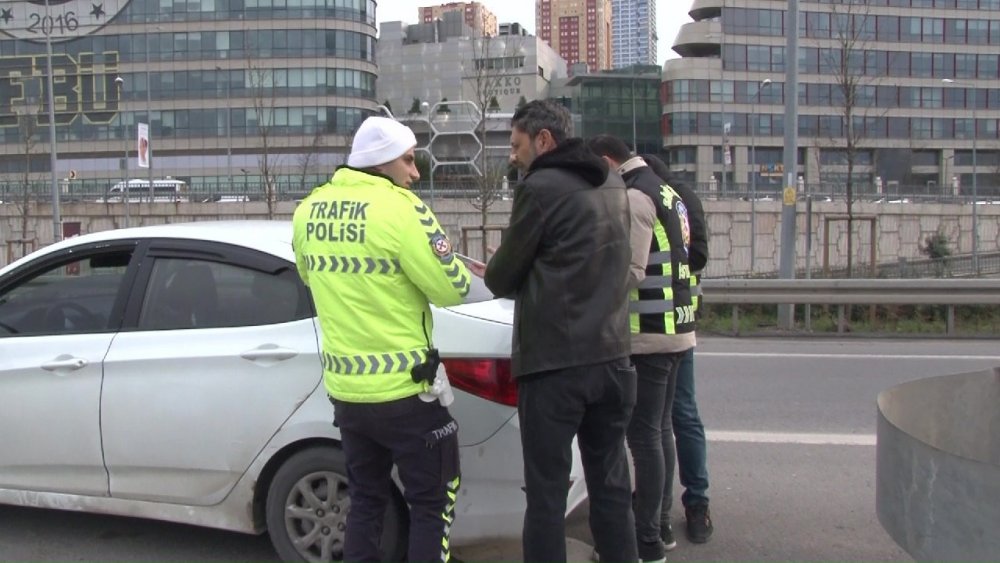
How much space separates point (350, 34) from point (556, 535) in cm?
7182

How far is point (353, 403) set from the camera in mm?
3092

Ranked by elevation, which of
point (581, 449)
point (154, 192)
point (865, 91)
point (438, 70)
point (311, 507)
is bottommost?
point (311, 507)

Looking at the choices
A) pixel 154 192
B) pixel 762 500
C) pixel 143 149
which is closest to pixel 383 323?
pixel 762 500

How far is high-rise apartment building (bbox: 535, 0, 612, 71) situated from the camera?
17525 cm

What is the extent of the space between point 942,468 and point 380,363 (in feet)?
5.79

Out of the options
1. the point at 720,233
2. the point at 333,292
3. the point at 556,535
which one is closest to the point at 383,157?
the point at 333,292

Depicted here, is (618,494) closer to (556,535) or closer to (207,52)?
(556,535)

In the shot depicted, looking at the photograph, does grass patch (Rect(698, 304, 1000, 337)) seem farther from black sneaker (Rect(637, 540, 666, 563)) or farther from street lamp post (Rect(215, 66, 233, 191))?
street lamp post (Rect(215, 66, 233, 191))

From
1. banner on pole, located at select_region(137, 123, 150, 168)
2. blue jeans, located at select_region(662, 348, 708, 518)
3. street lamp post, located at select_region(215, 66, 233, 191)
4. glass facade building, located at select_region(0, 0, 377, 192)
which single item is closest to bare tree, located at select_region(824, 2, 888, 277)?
blue jeans, located at select_region(662, 348, 708, 518)

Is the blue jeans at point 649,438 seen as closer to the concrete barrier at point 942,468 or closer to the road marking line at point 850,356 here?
the concrete barrier at point 942,468

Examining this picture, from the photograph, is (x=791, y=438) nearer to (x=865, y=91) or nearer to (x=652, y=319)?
(x=652, y=319)

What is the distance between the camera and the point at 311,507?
3.87 metres

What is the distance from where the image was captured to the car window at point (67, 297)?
432cm

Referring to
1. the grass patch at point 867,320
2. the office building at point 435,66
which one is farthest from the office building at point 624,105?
the grass patch at point 867,320
